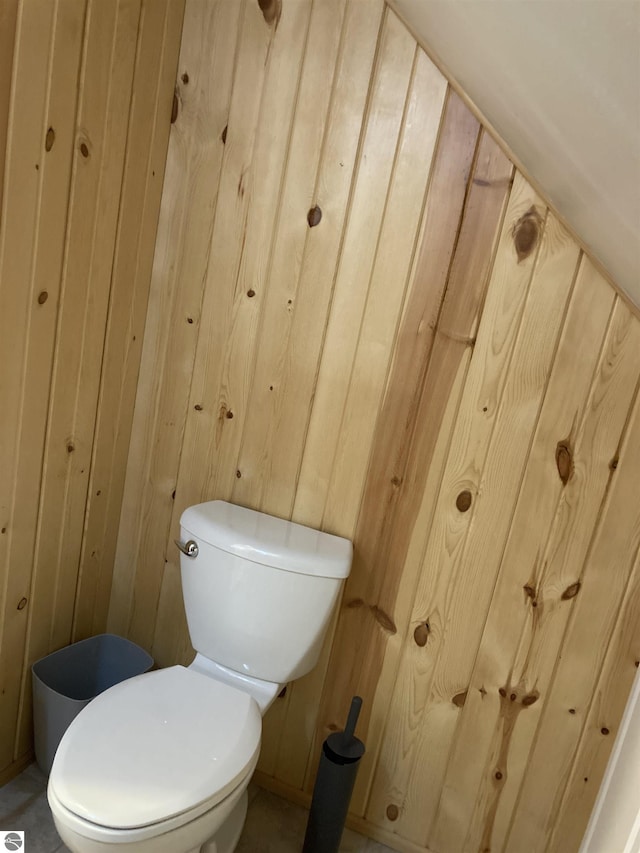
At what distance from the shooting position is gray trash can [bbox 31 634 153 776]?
1569mm

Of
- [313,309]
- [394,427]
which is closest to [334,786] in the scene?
[394,427]

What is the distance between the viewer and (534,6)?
733 mm

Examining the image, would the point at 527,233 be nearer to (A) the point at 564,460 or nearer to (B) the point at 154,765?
(A) the point at 564,460

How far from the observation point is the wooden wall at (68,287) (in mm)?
1269

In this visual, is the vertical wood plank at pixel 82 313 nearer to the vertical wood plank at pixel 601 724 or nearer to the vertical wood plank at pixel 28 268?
the vertical wood plank at pixel 28 268

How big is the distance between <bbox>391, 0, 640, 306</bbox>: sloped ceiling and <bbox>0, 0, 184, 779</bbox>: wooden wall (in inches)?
25.8

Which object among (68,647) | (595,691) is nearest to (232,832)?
(68,647)

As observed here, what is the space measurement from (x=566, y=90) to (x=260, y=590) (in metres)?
1.13

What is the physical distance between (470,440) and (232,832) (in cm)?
110

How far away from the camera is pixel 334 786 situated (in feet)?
4.80

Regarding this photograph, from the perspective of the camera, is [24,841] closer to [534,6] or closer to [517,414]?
[517,414]

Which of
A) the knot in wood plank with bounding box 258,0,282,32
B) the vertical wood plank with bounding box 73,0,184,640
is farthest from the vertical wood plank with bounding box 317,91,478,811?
the vertical wood plank with bounding box 73,0,184,640

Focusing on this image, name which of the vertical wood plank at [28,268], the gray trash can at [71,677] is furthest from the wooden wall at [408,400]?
the gray trash can at [71,677]

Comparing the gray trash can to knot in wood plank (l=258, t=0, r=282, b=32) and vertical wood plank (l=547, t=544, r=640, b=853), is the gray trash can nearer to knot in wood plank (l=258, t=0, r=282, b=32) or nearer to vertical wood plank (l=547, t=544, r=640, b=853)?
vertical wood plank (l=547, t=544, r=640, b=853)
